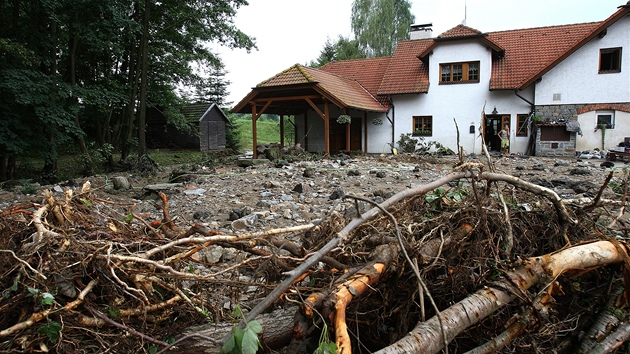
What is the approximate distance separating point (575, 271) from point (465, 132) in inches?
747

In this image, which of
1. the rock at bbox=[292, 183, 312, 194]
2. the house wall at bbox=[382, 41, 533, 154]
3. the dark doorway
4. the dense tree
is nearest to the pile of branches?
the rock at bbox=[292, 183, 312, 194]

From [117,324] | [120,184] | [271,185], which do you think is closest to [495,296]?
[117,324]

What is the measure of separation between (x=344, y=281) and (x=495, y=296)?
865 mm

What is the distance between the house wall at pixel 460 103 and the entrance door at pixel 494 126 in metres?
0.29

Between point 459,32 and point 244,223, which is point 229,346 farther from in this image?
point 459,32

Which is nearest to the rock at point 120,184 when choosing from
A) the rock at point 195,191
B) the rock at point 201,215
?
the rock at point 195,191

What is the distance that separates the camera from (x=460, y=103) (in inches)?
808

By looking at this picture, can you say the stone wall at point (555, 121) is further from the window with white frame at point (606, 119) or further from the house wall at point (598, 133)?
the window with white frame at point (606, 119)

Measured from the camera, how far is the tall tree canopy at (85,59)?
12.5 meters

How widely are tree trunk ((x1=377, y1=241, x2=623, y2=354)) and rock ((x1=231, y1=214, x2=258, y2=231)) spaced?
4300 millimetres

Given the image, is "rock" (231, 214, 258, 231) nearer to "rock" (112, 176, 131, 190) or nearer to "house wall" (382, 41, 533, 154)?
"rock" (112, 176, 131, 190)

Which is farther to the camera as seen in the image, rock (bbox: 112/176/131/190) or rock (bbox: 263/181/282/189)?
rock (bbox: 112/176/131/190)

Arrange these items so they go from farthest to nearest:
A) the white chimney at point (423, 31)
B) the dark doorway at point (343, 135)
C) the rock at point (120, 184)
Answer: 1. the white chimney at point (423, 31)
2. the dark doorway at point (343, 135)
3. the rock at point (120, 184)

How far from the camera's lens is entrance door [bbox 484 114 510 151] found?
20078mm
